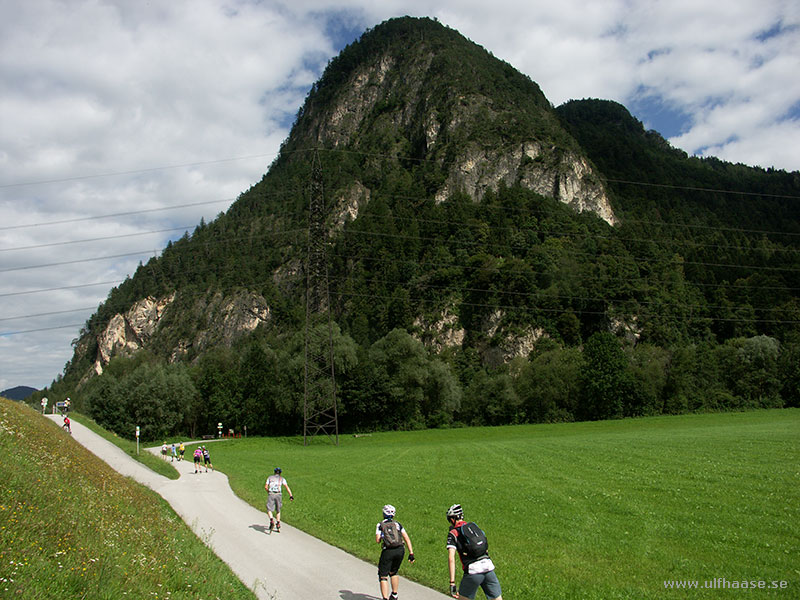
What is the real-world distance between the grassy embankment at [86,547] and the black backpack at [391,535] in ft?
9.47

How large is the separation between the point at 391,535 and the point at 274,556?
211 inches

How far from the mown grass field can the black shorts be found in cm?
147

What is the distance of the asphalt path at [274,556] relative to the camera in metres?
11.5

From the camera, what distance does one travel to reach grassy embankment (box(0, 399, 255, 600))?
28.1ft

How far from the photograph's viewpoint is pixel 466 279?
502ft

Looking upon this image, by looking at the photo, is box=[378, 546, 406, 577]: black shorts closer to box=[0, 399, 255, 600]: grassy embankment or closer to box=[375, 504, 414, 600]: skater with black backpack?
box=[375, 504, 414, 600]: skater with black backpack

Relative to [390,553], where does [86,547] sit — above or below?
above

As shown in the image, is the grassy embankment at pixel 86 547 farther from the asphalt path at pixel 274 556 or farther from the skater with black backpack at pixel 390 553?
the skater with black backpack at pixel 390 553

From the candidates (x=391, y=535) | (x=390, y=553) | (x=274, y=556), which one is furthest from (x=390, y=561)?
(x=274, y=556)

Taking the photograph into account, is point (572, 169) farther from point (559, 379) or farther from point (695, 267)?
point (559, 379)

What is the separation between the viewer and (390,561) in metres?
10.7

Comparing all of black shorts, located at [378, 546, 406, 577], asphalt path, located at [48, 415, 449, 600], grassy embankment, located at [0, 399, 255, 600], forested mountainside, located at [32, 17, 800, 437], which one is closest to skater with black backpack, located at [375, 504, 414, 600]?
black shorts, located at [378, 546, 406, 577]

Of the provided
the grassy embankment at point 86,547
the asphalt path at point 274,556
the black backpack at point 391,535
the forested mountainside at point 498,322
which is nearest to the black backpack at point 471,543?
the black backpack at point 391,535

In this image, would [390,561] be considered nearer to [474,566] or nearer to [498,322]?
[474,566]
